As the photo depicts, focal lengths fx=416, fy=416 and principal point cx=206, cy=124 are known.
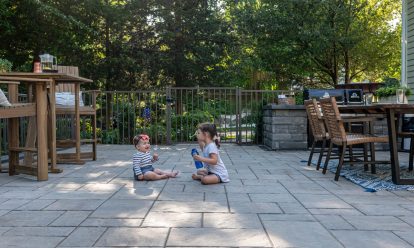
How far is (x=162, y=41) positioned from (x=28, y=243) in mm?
12925

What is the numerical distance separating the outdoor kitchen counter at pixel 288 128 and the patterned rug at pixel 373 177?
229 centimetres

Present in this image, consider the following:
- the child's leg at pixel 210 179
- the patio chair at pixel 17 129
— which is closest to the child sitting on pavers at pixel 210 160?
the child's leg at pixel 210 179

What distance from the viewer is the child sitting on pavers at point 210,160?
411 cm

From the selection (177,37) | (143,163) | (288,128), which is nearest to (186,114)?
(288,128)

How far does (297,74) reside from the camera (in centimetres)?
1880

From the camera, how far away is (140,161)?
4371 mm

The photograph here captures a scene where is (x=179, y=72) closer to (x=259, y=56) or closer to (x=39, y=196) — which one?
(x=259, y=56)

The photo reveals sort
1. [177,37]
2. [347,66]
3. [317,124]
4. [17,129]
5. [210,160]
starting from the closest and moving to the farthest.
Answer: [210,160], [17,129], [317,124], [177,37], [347,66]

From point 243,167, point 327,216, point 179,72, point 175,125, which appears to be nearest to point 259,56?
point 179,72

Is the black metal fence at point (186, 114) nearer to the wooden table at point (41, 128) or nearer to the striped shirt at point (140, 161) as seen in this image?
the wooden table at point (41, 128)

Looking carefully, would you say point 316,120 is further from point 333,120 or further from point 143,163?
point 143,163

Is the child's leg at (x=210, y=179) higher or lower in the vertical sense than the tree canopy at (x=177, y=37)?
lower

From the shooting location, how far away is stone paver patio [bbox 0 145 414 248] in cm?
230

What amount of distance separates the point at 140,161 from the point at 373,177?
99.7 inches
